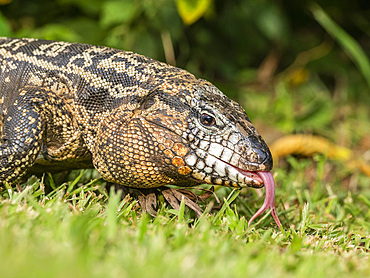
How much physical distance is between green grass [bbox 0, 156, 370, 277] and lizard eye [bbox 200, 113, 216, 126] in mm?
655

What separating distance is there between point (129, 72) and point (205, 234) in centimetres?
167

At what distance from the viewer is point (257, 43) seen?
10320 mm

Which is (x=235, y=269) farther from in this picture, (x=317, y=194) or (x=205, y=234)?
(x=317, y=194)

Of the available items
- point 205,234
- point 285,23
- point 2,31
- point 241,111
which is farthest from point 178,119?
point 285,23

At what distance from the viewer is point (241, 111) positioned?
4184mm

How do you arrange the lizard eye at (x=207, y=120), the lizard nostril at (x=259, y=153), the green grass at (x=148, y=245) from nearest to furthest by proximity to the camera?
the green grass at (x=148, y=245) → the lizard nostril at (x=259, y=153) → the lizard eye at (x=207, y=120)

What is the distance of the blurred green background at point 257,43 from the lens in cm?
791

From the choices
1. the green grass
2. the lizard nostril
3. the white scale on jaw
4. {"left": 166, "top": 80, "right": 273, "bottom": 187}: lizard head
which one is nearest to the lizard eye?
{"left": 166, "top": 80, "right": 273, "bottom": 187}: lizard head

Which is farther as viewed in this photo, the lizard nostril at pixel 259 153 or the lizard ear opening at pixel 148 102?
the lizard ear opening at pixel 148 102

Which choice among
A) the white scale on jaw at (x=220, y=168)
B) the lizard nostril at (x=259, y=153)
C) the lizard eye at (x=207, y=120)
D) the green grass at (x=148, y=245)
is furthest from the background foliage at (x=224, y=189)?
the lizard eye at (x=207, y=120)

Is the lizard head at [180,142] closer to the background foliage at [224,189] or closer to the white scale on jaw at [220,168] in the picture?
the white scale on jaw at [220,168]

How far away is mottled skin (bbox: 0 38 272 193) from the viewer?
3924 millimetres

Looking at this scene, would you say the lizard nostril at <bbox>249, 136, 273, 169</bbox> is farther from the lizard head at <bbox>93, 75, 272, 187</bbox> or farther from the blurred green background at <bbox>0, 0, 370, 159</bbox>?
the blurred green background at <bbox>0, 0, 370, 159</bbox>

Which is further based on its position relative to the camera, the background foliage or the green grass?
the background foliage
